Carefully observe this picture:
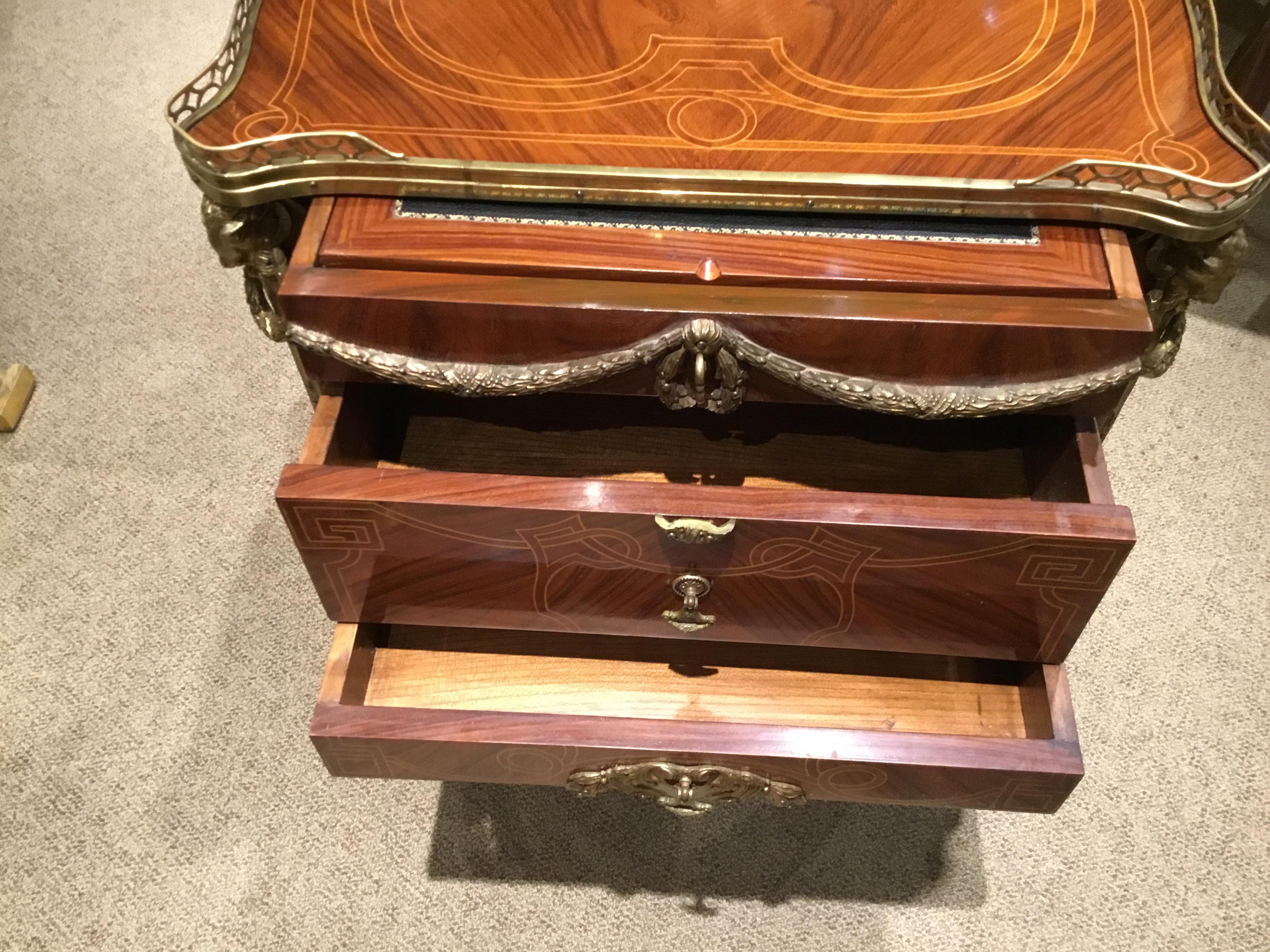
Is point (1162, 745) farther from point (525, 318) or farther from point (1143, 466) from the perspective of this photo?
point (525, 318)

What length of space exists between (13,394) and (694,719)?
35.4 inches

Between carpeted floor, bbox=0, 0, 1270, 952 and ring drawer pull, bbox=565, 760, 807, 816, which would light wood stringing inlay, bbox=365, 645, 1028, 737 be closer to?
ring drawer pull, bbox=565, 760, 807, 816

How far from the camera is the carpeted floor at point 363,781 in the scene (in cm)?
89

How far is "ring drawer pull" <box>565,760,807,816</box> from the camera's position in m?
0.69

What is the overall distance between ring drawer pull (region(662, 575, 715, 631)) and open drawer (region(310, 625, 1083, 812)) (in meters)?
0.07

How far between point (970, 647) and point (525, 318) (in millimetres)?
404

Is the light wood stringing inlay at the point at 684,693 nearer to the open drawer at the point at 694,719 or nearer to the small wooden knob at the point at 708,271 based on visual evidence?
the open drawer at the point at 694,719

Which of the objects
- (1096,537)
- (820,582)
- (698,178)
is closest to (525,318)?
(698,178)

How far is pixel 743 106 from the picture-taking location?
28.3 inches

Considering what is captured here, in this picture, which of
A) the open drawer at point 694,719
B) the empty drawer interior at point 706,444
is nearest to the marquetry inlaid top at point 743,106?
the empty drawer interior at point 706,444

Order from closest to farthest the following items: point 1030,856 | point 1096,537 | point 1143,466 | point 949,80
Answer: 1. point 1096,537
2. point 949,80
3. point 1030,856
4. point 1143,466

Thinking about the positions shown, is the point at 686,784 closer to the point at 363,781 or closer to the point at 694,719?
the point at 694,719

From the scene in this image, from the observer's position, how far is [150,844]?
3.01 ft

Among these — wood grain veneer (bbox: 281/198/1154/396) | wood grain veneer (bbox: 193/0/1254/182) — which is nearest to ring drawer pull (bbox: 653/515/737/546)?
wood grain veneer (bbox: 281/198/1154/396)
